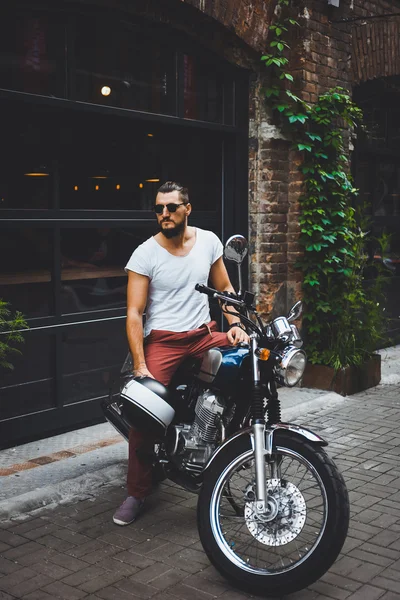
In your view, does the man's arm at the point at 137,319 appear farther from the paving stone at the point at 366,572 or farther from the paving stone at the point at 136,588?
the paving stone at the point at 366,572

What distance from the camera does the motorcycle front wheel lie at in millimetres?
3312

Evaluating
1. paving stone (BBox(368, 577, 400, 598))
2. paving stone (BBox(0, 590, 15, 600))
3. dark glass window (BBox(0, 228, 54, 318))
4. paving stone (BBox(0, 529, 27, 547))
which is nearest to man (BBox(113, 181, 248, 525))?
paving stone (BBox(0, 529, 27, 547))

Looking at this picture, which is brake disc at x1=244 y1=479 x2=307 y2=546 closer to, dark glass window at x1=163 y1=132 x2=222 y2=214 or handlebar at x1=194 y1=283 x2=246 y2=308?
handlebar at x1=194 y1=283 x2=246 y2=308

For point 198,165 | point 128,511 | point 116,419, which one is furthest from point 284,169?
point 128,511

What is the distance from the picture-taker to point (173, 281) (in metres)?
4.25

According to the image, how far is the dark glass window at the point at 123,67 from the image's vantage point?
227 inches

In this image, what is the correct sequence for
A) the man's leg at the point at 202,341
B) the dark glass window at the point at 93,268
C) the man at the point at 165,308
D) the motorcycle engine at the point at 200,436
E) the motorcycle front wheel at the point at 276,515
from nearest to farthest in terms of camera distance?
1. the motorcycle front wheel at the point at 276,515
2. the motorcycle engine at the point at 200,436
3. the man at the point at 165,308
4. the man's leg at the point at 202,341
5. the dark glass window at the point at 93,268

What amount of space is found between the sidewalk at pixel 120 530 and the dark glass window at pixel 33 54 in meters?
2.53

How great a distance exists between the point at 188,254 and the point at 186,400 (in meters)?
0.80

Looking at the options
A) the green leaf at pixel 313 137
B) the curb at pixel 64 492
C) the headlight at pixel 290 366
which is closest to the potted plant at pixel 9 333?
the curb at pixel 64 492

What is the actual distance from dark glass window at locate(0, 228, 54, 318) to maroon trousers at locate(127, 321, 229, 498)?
1.60m

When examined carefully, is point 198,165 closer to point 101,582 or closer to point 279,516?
point 279,516

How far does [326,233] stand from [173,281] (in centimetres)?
343

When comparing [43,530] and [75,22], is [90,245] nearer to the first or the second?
[75,22]
